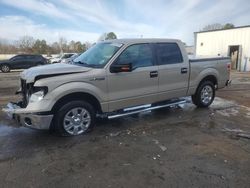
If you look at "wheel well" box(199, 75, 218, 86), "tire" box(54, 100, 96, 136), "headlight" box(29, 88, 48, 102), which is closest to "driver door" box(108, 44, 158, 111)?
"tire" box(54, 100, 96, 136)

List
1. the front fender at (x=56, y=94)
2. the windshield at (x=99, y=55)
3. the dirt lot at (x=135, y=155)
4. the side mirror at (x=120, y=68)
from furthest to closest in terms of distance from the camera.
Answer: the windshield at (x=99, y=55) < the side mirror at (x=120, y=68) < the front fender at (x=56, y=94) < the dirt lot at (x=135, y=155)

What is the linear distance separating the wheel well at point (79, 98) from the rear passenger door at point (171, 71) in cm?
168

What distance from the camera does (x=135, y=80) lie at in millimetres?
5715

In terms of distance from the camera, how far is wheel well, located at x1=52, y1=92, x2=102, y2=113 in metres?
4.92

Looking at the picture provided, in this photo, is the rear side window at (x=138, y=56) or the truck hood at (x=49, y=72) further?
the rear side window at (x=138, y=56)

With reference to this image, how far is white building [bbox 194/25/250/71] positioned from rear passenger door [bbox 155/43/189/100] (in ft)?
61.8

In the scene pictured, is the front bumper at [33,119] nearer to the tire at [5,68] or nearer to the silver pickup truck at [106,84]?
the silver pickup truck at [106,84]

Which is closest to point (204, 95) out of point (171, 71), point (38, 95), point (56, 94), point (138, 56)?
point (171, 71)

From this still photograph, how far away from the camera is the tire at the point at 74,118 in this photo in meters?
4.94

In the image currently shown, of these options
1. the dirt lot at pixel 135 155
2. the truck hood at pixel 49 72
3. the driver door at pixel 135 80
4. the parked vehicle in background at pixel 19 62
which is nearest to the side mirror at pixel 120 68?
the driver door at pixel 135 80

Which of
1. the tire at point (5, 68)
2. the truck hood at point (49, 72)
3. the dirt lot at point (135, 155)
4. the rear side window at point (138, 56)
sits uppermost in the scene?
the rear side window at point (138, 56)

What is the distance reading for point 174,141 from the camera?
4977mm

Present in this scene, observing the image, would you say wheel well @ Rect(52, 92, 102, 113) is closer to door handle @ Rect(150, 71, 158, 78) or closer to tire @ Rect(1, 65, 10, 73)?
door handle @ Rect(150, 71, 158, 78)

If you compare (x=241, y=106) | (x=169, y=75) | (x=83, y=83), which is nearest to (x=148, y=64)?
(x=169, y=75)
